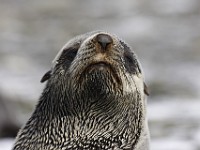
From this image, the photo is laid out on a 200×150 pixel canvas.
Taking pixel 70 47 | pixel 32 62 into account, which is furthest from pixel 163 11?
pixel 70 47

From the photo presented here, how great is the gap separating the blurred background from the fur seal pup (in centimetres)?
378

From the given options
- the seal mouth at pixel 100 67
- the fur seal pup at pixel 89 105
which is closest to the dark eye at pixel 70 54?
the fur seal pup at pixel 89 105

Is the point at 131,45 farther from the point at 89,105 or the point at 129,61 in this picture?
the point at 89,105

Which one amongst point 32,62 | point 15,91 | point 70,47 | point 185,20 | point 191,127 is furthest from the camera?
point 185,20

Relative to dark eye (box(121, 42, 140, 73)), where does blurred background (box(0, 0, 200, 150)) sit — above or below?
above

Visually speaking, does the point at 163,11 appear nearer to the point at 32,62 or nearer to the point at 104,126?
the point at 32,62

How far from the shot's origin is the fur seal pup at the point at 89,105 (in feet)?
22.0

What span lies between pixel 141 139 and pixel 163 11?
63.4ft

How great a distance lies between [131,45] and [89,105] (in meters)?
13.9

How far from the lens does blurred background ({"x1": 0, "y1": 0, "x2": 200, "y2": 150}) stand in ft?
42.9

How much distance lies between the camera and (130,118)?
23.0 feet

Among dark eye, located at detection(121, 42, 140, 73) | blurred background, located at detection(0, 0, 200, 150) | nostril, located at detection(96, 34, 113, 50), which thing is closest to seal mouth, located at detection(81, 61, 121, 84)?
nostril, located at detection(96, 34, 113, 50)

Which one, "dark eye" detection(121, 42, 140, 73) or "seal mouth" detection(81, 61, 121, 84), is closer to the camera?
"seal mouth" detection(81, 61, 121, 84)

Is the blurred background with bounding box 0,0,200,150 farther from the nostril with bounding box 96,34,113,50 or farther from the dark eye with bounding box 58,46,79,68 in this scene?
the nostril with bounding box 96,34,113,50
